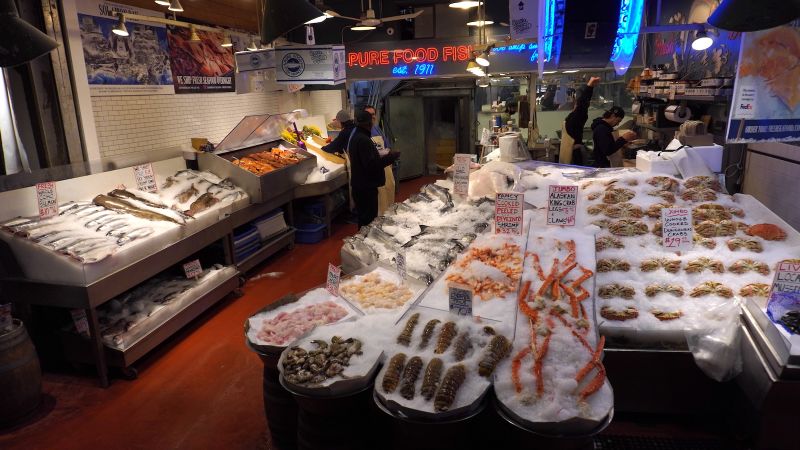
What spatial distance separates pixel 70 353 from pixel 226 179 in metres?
3.20

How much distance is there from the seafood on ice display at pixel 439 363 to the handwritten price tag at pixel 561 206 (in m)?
1.70

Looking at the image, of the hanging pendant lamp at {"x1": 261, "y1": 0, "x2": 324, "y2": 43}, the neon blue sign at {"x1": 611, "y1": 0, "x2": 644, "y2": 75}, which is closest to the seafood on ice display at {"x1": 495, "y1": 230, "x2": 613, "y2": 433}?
the neon blue sign at {"x1": 611, "y1": 0, "x2": 644, "y2": 75}

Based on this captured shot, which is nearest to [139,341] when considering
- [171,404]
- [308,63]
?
[171,404]

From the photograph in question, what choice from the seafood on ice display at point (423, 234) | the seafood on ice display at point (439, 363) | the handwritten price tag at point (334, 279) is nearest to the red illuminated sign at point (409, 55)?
the seafood on ice display at point (423, 234)

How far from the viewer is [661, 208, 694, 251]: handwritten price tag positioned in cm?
388

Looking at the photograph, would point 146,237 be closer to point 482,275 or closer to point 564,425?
point 482,275

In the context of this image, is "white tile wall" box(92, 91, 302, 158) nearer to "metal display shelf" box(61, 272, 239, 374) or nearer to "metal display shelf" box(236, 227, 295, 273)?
"metal display shelf" box(236, 227, 295, 273)

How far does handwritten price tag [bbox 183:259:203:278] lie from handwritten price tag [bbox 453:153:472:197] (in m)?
3.21

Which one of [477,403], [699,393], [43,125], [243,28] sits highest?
[243,28]

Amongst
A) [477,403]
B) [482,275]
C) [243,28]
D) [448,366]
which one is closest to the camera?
[477,403]

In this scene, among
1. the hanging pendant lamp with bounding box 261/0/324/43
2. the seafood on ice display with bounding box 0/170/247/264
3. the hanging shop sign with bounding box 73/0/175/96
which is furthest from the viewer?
the hanging shop sign with bounding box 73/0/175/96

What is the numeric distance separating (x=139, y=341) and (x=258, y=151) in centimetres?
469

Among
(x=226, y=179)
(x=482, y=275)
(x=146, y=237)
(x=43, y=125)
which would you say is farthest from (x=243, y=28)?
(x=482, y=275)

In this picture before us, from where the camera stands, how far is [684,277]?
12.2ft
